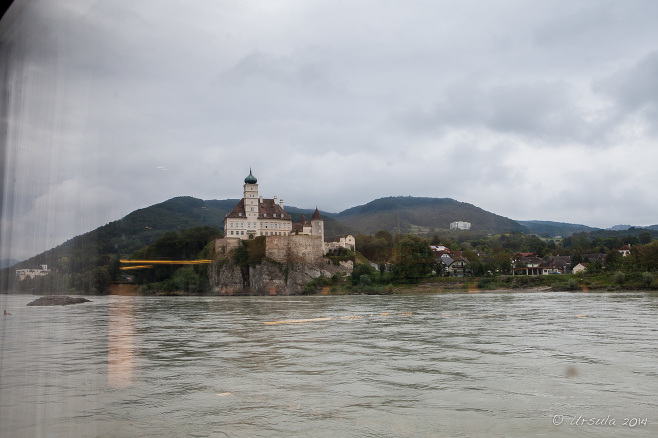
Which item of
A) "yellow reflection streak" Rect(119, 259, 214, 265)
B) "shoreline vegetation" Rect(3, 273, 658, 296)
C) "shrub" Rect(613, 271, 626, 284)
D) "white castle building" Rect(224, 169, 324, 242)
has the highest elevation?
"white castle building" Rect(224, 169, 324, 242)

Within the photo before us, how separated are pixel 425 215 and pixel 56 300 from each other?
112233 millimetres

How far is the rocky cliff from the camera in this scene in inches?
2463

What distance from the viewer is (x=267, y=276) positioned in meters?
63.0

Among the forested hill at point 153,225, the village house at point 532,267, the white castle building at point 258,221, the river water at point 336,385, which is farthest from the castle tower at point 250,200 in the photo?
the river water at point 336,385

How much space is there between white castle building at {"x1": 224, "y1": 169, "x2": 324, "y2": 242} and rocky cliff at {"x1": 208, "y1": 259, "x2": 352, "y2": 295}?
4.51 meters

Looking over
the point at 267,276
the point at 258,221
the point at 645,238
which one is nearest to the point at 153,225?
the point at 267,276

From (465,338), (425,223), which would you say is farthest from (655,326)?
(425,223)

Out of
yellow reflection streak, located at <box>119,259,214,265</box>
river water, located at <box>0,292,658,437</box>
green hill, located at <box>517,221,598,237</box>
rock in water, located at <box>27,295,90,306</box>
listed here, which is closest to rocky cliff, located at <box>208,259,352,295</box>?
yellow reflection streak, located at <box>119,259,214,265</box>

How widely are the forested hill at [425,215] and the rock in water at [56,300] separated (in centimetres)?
7512

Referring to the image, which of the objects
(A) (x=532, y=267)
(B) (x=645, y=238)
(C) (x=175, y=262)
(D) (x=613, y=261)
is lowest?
(A) (x=532, y=267)

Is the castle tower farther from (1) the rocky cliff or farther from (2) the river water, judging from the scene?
(2) the river water

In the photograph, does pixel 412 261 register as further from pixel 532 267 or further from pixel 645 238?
pixel 645 238

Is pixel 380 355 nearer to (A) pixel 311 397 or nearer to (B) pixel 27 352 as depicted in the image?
(A) pixel 311 397

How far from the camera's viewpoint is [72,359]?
10.3 metres
